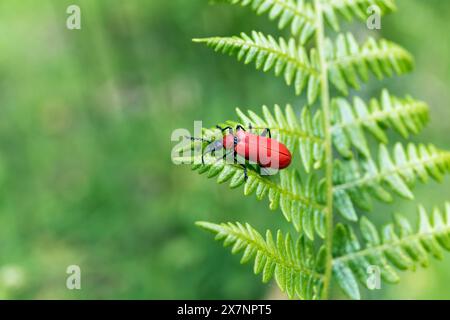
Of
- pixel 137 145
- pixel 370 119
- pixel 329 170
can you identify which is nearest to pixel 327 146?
pixel 329 170

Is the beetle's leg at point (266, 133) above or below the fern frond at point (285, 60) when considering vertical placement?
below

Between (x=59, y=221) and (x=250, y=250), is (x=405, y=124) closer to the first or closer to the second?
(x=250, y=250)

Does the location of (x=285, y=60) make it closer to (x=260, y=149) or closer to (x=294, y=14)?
(x=294, y=14)

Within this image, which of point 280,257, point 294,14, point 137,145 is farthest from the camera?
point 137,145

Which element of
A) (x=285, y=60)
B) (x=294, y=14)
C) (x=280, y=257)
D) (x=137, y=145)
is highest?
(x=137, y=145)

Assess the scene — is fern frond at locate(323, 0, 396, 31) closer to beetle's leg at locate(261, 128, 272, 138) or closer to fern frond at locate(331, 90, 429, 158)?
fern frond at locate(331, 90, 429, 158)

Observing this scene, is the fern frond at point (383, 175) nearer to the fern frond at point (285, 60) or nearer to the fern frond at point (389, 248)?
the fern frond at point (389, 248)

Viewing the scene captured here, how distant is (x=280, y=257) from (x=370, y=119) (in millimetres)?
588

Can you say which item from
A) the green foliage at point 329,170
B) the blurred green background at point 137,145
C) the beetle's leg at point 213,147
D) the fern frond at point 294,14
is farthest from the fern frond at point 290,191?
the blurred green background at point 137,145

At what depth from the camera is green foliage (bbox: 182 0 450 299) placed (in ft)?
5.88

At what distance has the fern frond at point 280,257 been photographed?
166cm

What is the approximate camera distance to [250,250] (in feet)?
5.51

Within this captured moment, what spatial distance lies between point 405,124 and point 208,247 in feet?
8.34

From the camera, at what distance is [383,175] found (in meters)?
1.90
